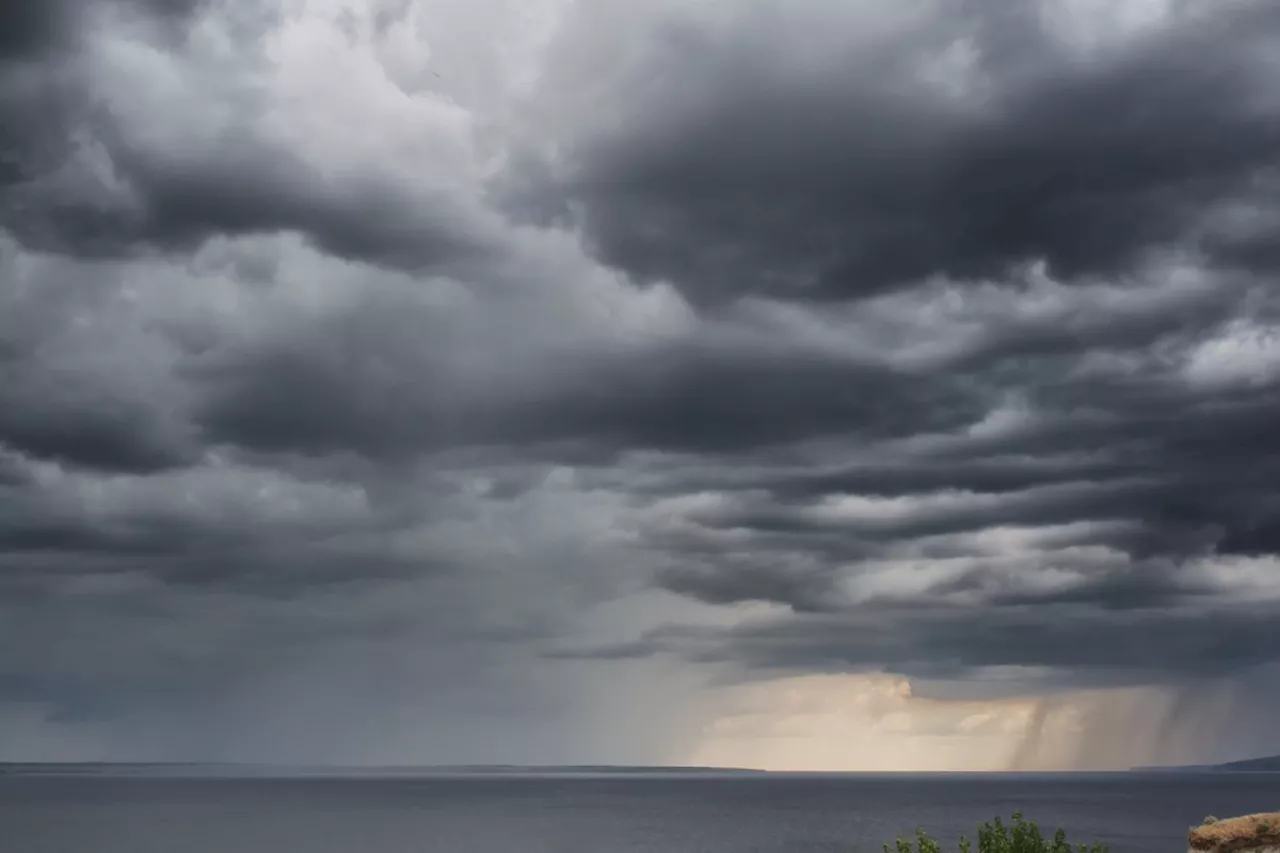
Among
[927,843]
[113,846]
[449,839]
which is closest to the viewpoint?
[927,843]

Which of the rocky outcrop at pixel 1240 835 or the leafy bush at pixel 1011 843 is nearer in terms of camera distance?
the leafy bush at pixel 1011 843

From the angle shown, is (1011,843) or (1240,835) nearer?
(1011,843)

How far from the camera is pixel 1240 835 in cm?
3681

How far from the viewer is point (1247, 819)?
37.1 m

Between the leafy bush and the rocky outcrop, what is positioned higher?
the leafy bush

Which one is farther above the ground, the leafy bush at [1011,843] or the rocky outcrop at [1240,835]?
the leafy bush at [1011,843]

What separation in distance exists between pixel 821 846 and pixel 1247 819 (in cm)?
14183

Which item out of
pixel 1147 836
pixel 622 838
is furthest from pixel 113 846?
pixel 1147 836

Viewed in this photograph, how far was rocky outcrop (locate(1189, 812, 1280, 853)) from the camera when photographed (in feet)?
119

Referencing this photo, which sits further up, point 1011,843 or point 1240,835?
point 1011,843

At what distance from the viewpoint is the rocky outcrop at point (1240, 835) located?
1422 inches

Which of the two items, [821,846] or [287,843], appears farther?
[287,843]

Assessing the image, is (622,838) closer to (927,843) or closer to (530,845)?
(530,845)

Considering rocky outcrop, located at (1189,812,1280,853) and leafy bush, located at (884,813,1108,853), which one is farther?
rocky outcrop, located at (1189,812,1280,853)
